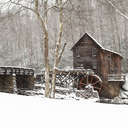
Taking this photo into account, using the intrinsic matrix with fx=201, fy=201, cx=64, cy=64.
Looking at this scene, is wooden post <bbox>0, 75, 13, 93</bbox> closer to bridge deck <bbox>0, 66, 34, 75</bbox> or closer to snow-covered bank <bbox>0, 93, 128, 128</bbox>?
bridge deck <bbox>0, 66, 34, 75</bbox>

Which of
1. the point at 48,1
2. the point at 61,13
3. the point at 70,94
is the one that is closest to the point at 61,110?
the point at 61,13

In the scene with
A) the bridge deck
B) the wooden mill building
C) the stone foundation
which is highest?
the wooden mill building

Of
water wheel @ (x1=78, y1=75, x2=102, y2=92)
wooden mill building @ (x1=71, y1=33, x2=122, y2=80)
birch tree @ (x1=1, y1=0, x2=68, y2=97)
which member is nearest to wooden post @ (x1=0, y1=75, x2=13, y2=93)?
birch tree @ (x1=1, y1=0, x2=68, y2=97)

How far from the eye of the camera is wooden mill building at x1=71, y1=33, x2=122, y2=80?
2620cm

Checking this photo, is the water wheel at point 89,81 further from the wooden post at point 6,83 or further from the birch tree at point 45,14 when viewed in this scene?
the birch tree at point 45,14

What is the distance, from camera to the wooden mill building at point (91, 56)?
26203 millimetres

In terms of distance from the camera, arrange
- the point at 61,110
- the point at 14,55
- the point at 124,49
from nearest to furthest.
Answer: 1. the point at 61,110
2. the point at 124,49
3. the point at 14,55

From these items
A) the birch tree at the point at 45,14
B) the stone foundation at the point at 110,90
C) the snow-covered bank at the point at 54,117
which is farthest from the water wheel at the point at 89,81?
the snow-covered bank at the point at 54,117

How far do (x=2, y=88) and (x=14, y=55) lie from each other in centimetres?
3398

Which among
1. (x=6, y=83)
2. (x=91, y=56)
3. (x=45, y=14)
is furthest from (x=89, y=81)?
(x=45, y=14)

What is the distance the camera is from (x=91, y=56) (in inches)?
1046

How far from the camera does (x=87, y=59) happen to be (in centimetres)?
2677

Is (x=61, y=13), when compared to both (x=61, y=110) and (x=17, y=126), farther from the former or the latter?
(x=17, y=126)

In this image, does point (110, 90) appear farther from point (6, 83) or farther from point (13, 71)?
point (6, 83)
